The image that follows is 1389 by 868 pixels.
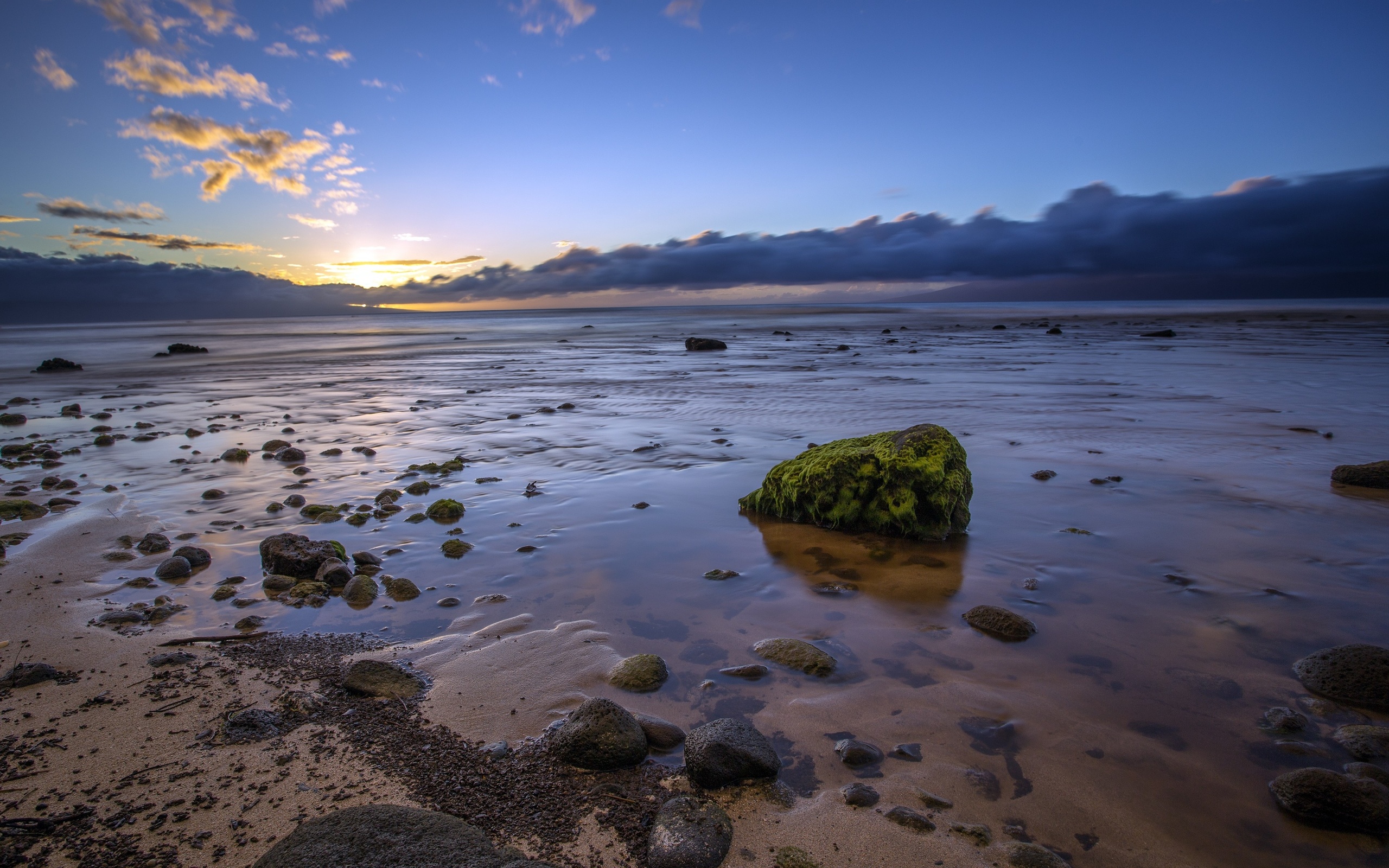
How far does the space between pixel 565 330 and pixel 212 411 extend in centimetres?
4350

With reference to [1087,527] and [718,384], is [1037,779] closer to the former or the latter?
[1087,527]

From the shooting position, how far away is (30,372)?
2042cm

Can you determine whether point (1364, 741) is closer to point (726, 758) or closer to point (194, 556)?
point (726, 758)

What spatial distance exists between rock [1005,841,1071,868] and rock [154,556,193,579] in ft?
15.8

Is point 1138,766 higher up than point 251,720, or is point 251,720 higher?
point 251,720

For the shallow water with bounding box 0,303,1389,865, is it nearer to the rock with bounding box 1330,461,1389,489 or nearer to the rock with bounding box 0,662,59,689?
the rock with bounding box 1330,461,1389,489

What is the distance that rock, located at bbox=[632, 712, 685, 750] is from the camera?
260 centimetres

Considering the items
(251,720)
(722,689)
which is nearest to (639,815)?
(722,689)

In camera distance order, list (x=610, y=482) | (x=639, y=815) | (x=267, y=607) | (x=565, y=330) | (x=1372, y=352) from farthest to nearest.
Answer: (x=565, y=330)
(x=1372, y=352)
(x=610, y=482)
(x=267, y=607)
(x=639, y=815)

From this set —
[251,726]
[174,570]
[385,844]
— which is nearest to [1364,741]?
[385,844]

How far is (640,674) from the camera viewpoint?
3068 millimetres

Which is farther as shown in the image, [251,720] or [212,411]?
[212,411]

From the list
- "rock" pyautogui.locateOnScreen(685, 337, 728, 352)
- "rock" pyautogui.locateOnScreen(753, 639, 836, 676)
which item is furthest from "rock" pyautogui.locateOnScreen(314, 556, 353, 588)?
"rock" pyautogui.locateOnScreen(685, 337, 728, 352)

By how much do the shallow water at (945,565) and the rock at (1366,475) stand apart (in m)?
0.15
